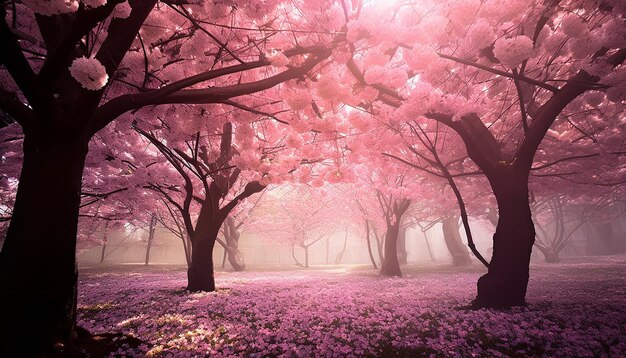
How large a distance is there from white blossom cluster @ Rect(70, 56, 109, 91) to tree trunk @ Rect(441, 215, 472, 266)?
2827 cm

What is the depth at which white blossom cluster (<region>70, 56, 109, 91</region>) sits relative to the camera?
3.01 meters

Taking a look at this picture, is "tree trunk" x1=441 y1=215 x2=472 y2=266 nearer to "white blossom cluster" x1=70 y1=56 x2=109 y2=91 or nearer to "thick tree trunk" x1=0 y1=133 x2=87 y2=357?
"thick tree trunk" x1=0 y1=133 x2=87 y2=357

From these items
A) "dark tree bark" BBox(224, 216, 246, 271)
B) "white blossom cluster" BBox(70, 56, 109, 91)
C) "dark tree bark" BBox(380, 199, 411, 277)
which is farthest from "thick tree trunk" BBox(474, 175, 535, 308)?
"dark tree bark" BBox(224, 216, 246, 271)

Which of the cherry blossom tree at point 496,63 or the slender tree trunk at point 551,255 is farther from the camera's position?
the slender tree trunk at point 551,255

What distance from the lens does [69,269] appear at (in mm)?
3836

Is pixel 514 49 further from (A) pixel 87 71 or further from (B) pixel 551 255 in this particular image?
(B) pixel 551 255

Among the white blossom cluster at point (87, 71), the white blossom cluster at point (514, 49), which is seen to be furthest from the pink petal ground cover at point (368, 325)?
the white blossom cluster at point (514, 49)

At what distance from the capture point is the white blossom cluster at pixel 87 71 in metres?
3.01

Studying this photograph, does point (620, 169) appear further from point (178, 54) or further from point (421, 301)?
point (178, 54)

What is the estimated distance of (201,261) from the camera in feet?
34.2

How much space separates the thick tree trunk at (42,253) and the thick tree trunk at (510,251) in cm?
820

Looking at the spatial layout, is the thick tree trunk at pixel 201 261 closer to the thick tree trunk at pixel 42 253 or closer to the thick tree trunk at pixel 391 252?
the thick tree trunk at pixel 42 253

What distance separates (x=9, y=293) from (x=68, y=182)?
1468 mm

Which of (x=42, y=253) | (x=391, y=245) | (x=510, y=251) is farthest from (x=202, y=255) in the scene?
(x=391, y=245)
